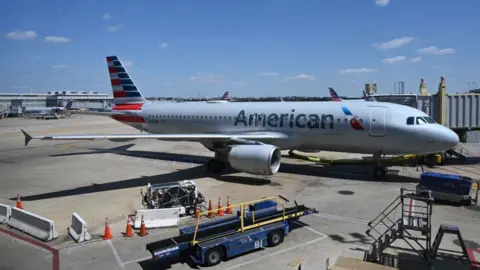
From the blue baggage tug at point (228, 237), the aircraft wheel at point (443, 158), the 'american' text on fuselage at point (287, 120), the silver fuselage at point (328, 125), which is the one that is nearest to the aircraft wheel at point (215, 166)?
the silver fuselage at point (328, 125)

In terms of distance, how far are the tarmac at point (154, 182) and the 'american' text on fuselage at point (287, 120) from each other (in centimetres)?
298

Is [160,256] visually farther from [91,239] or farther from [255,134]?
[255,134]

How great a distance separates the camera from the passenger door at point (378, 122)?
19.0 metres

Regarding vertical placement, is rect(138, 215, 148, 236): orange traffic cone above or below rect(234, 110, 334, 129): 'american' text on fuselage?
below

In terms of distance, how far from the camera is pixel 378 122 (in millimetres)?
19094

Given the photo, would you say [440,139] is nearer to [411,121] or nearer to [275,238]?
[411,121]

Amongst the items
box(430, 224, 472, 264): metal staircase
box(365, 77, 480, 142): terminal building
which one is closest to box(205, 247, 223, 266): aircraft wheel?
box(430, 224, 472, 264): metal staircase

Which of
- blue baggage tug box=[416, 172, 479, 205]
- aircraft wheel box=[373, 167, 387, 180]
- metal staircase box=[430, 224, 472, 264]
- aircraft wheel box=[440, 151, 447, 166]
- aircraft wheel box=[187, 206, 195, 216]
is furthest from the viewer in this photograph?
aircraft wheel box=[440, 151, 447, 166]

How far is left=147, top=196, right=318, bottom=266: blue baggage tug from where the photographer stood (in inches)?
383

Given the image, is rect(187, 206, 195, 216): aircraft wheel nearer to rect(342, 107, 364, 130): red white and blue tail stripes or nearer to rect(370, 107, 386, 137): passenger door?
rect(342, 107, 364, 130): red white and blue tail stripes

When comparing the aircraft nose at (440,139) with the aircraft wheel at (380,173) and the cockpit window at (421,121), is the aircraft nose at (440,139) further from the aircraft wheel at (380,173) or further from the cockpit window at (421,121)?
the aircraft wheel at (380,173)

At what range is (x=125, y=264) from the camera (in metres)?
9.98

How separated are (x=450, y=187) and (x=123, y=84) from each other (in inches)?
980

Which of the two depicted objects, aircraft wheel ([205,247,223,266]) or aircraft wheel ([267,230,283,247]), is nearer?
aircraft wheel ([205,247,223,266])
